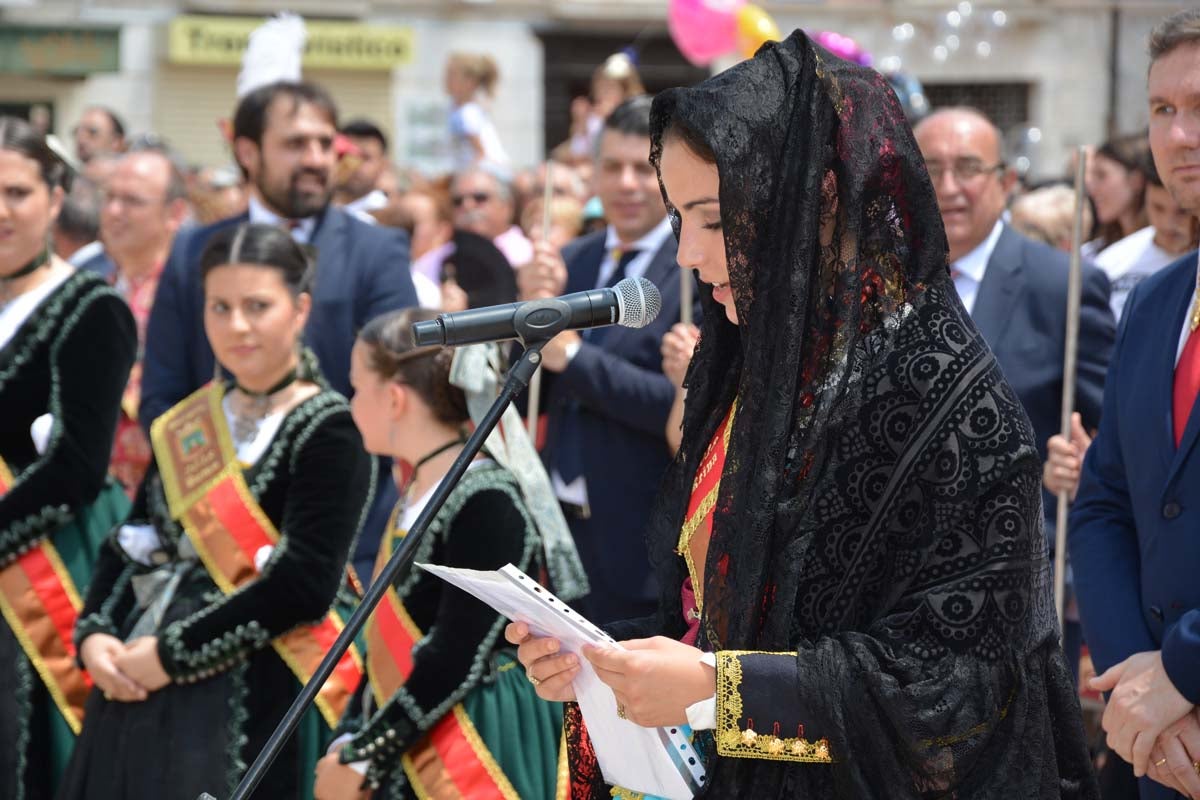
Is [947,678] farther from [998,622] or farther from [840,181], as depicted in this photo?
[840,181]

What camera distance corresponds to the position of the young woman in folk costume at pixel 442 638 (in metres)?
3.35

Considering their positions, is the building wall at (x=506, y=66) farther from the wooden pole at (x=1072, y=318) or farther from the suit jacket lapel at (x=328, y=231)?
the wooden pole at (x=1072, y=318)

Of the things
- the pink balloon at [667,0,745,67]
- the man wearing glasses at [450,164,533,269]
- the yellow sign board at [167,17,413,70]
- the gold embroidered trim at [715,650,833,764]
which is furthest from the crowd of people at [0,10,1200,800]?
the yellow sign board at [167,17,413,70]

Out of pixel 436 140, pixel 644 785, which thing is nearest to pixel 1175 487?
pixel 644 785

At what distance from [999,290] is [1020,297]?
6cm

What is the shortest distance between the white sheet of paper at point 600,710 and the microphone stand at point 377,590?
0.07 metres

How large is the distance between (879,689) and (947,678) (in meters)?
0.09

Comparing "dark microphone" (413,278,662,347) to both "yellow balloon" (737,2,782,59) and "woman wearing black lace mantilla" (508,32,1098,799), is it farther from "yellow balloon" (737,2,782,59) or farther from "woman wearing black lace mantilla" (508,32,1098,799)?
"yellow balloon" (737,2,782,59)

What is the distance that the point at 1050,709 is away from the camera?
2.20m

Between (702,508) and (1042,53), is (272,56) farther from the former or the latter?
(1042,53)

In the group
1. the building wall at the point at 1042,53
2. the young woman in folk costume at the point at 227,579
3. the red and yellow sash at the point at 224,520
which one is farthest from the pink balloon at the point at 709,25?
the building wall at the point at 1042,53

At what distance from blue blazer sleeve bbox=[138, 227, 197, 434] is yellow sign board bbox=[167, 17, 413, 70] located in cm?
1242

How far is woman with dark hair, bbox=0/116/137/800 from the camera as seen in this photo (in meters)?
4.08

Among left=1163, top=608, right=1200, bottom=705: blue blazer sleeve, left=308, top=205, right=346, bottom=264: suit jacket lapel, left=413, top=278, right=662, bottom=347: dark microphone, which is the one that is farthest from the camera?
left=308, top=205, right=346, bottom=264: suit jacket lapel
